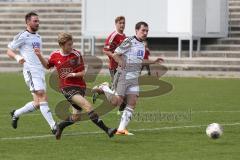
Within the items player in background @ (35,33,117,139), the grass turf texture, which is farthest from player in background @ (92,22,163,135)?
player in background @ (35,33,117,139)

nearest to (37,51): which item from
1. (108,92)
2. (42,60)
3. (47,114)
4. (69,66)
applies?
(42,60)

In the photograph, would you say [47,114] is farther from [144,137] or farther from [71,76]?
[144,137]

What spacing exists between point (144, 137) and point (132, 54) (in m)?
1.71

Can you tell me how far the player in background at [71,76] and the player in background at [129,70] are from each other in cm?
133

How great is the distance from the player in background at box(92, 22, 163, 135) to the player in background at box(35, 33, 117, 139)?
1330 millimetres

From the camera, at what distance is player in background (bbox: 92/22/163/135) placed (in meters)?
15.9

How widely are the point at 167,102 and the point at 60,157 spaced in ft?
38.6

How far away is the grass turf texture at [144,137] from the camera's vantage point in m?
12.9

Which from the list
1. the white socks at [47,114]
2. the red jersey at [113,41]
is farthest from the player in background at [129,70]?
the red jersey at [113,41]

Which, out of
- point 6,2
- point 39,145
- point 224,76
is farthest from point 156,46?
point 39,145

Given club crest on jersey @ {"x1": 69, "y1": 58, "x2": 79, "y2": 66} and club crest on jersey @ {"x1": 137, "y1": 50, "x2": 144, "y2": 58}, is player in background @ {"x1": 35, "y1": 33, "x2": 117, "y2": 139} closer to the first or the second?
club crest on jersey @ {"x1": 69, "y1": 58, "x2": 79, "y2": 66}

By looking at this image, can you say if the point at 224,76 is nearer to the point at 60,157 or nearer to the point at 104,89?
the point at 104,89

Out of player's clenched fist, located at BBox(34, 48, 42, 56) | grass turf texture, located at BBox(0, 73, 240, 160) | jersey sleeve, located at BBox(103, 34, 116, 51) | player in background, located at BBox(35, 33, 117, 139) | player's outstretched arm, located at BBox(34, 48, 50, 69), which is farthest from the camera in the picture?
jersey sleeve, located at BBox(103, 34, 116, 51)

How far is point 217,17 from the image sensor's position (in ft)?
129
